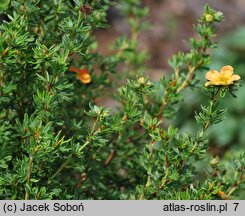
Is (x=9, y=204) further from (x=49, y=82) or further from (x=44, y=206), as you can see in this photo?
(x=49, y=82)

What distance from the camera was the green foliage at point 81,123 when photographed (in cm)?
171

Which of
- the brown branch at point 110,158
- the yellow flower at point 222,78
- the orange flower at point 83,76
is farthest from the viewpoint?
the brown branch at point 110,158

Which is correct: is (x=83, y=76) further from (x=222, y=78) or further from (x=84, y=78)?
(x=222, y=78)

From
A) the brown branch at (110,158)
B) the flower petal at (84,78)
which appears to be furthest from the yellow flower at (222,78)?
the brown branch at (110,158)

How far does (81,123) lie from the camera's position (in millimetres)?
2057

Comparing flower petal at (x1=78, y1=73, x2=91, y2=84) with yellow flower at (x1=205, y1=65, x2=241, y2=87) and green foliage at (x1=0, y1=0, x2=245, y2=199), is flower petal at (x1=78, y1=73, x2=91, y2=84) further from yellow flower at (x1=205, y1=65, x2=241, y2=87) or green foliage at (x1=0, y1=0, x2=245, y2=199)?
yellow flower at (x1=205, y1=65, x2=241, y2=87)

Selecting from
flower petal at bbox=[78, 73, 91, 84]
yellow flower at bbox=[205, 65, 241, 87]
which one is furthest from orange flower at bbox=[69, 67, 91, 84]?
yellow flower at bbox=[205, 65, 241, 87]

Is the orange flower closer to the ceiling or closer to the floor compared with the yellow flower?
closer to the ceiling

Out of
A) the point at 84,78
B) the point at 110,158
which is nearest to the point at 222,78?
the point at 84,78

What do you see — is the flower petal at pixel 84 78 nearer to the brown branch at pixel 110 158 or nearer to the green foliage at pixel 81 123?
the green foliage at pixel 81 123

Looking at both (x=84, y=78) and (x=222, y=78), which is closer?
(x=222, y=78)

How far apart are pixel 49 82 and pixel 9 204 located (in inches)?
16.2

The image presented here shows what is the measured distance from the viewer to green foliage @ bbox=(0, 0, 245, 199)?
1709 millimetres

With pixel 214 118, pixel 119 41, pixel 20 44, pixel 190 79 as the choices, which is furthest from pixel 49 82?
pixel 119 41
